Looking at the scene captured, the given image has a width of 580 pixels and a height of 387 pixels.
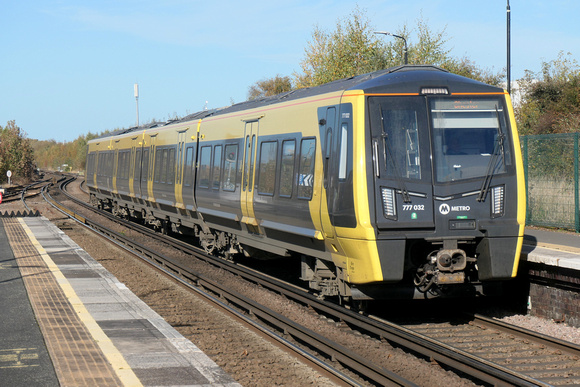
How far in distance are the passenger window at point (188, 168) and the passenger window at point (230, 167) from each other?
113 inches

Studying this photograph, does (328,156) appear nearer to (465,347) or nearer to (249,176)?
(465,347)

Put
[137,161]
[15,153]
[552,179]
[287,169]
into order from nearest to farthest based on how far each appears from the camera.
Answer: [287,169] → [552,179] → [137,161] → [15,153]

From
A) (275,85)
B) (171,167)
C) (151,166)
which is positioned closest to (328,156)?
(171,167)

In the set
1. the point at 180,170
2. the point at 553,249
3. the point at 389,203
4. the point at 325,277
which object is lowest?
the point at 325,277

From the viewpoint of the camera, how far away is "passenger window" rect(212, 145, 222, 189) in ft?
50.6

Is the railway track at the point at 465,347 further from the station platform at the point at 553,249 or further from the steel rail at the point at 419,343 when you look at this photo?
the station platform at the point at 553,249

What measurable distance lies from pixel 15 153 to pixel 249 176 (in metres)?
63.2

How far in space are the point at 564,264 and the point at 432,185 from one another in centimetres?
216

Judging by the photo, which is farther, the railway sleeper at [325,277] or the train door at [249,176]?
the train door at [249,176]

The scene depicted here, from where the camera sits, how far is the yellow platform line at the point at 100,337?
7.23 metres

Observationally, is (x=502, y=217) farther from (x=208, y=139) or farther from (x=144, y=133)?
(x=144, y=133)

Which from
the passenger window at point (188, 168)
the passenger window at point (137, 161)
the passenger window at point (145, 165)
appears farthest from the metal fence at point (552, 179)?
the passenger window at point (137, 161)

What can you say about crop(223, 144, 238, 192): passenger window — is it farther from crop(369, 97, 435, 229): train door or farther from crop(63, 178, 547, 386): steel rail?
crop(369, 97, 435, 229): train door

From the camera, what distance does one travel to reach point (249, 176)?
13.4 metres
